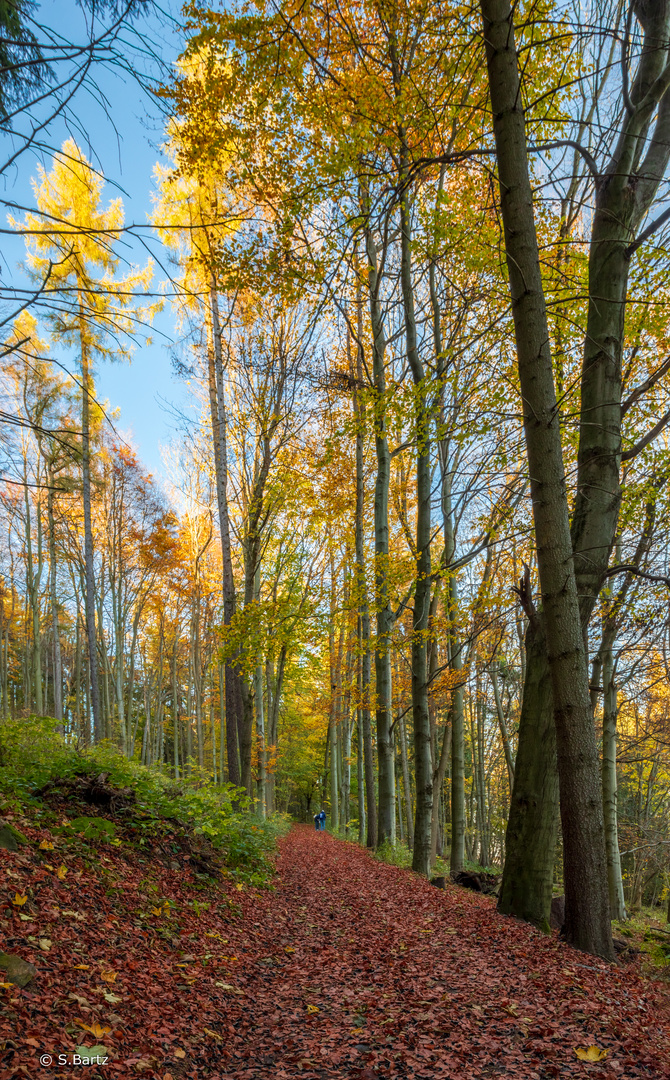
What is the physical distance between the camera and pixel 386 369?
1264 cm

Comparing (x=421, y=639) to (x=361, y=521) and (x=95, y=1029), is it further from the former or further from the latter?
(x=95, y=1029)

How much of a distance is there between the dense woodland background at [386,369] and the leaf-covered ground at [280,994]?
4.73ft

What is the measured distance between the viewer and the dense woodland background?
5027 mm

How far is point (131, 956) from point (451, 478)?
10.2 m

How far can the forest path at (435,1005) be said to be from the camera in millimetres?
2662

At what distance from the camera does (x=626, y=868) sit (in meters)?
22.1

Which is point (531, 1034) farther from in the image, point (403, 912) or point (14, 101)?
point (14, 101)

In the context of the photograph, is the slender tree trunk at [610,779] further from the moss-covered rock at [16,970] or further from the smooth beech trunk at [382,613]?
the moss-covered rock at [16,970]

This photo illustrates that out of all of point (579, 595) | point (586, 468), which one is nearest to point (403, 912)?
point (579, 595)

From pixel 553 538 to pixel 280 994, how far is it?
3.91 meters

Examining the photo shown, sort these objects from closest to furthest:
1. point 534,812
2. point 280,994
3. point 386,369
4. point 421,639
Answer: point 280,994, point 534,812, point 421,639, point 386,369

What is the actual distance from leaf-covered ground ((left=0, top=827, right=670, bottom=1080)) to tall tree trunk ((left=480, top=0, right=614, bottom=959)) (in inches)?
19.1

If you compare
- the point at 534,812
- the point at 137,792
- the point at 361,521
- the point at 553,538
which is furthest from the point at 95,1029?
the point at 361,521

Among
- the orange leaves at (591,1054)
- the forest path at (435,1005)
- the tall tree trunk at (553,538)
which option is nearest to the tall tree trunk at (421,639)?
the forest path at (435,1005)
